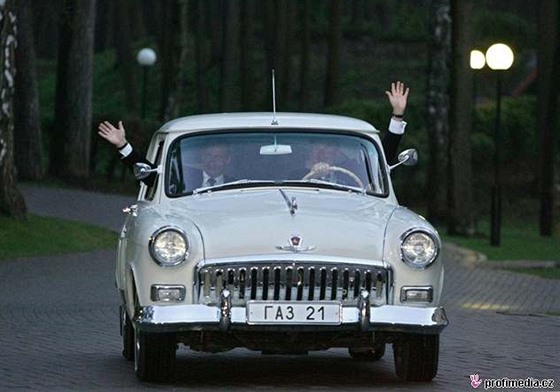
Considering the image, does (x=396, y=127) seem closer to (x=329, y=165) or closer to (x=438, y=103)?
(x=329, y=165)

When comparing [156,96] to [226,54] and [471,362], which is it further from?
[471,362]

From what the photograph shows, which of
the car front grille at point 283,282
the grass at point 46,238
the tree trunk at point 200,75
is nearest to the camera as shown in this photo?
the car front grille at point 283,282

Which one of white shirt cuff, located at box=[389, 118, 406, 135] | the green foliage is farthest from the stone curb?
the green foliage

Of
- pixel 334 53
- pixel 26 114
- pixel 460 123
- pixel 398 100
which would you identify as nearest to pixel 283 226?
pixel 398 100

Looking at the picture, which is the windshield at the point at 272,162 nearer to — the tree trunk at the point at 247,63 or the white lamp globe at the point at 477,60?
the white lamp globe at the point at 477,60

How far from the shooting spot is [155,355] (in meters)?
11.3

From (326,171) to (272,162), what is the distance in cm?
37

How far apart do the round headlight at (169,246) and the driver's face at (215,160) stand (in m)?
1.32

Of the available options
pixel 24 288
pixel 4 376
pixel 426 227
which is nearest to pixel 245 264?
pixel 426 227

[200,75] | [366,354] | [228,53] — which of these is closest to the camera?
[366,354]

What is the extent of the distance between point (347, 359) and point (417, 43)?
216 feet

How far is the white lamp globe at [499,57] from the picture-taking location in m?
31.8

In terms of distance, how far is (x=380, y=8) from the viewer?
90250mm

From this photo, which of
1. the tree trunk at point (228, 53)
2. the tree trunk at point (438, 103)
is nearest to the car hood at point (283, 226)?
the tree trunk at point (438, 103)
